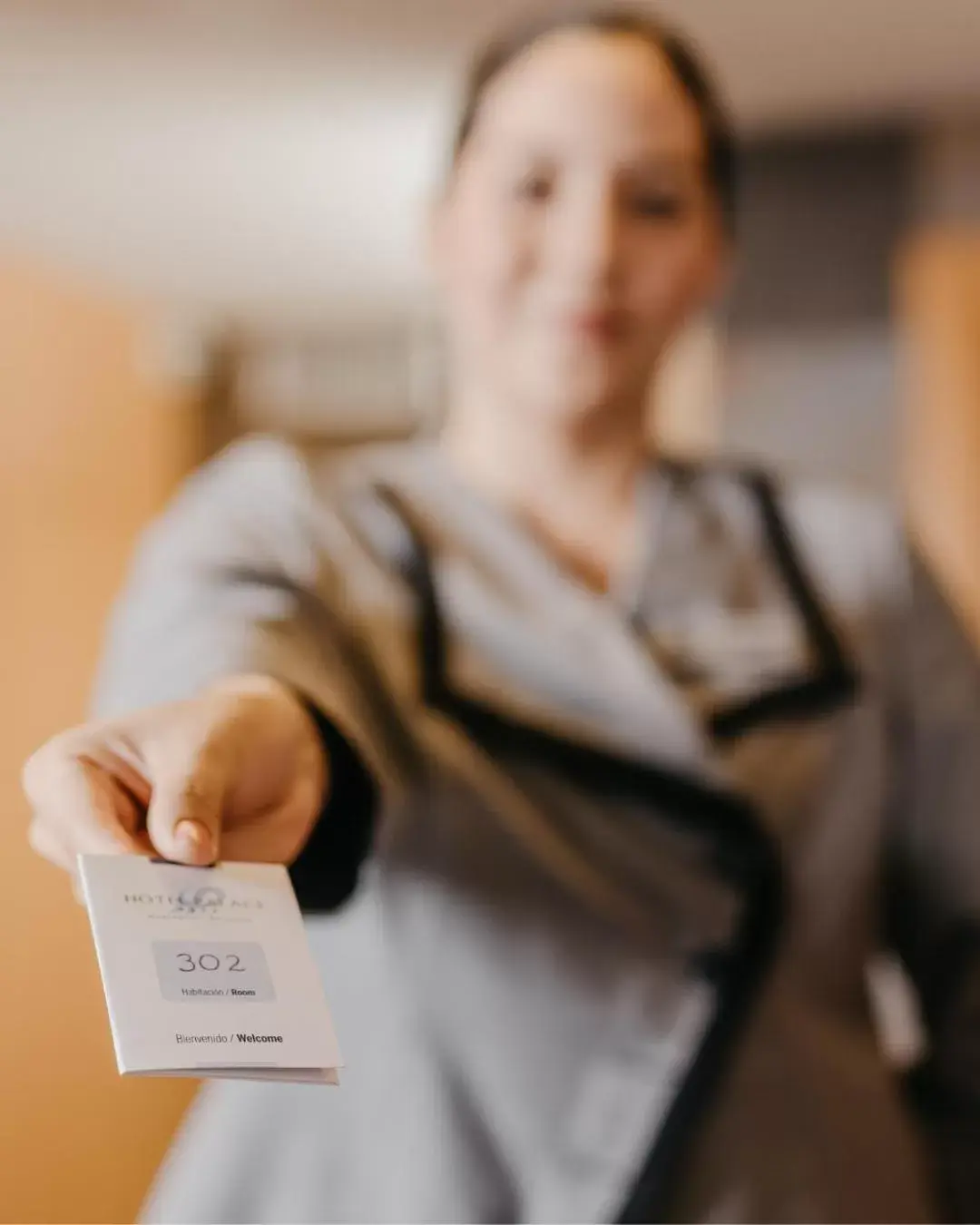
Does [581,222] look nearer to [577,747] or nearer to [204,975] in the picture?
[577,747]

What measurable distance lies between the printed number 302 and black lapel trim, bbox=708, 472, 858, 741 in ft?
0.88

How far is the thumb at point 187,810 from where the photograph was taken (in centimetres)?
26

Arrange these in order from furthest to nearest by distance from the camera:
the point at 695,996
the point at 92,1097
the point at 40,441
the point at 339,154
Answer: the point at 40,441, the point at 339,154, the point at 695,996, the point at 92,1097

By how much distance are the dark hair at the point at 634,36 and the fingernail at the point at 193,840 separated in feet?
1.27

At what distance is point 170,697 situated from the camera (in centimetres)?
34

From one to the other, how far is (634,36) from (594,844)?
323mm

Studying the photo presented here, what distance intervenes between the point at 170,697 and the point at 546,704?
0.57 ft

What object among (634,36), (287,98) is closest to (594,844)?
(634,36)

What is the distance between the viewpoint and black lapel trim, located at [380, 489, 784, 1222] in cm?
45

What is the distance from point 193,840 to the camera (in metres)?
0.26

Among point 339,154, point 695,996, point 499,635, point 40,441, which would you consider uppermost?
point 339,154

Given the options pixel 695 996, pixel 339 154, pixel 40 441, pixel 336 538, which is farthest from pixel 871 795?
pixel 40 441

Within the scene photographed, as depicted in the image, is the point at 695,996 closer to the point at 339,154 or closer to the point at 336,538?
the point at 336,538

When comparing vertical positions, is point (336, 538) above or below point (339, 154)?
below
